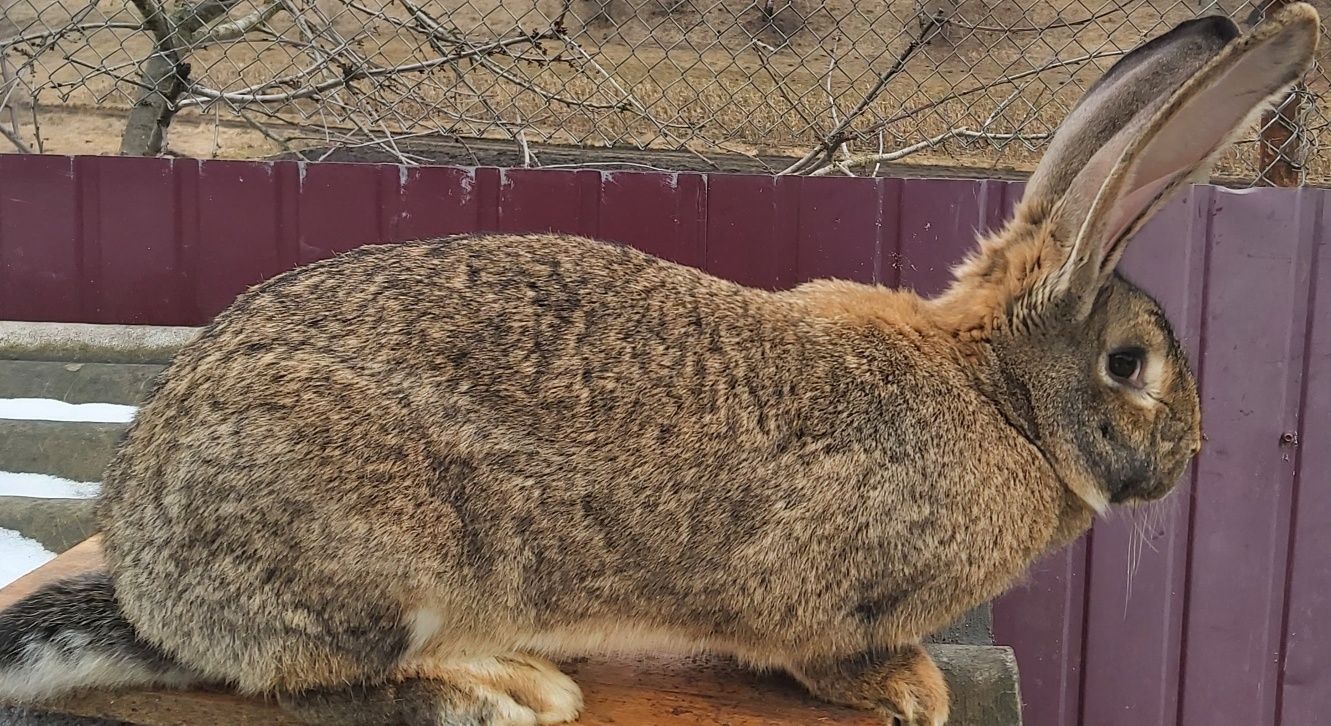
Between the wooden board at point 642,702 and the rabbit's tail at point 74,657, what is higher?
the rabbit's tail at point 74,657

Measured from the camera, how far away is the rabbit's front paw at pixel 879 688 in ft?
5.19

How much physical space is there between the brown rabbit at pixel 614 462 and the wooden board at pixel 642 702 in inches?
1.5

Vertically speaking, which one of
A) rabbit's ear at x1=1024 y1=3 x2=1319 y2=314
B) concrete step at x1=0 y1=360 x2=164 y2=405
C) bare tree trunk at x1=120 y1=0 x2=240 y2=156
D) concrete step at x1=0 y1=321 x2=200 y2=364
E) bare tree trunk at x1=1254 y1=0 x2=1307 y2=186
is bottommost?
concrete step at x1=0 y1=360 x2=164 y2=405

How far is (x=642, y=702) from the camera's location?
161 cm

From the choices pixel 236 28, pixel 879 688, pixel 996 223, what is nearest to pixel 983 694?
pixel 879 688

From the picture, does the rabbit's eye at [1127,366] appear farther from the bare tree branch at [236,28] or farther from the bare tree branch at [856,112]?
the bare tree branch at [236,28]

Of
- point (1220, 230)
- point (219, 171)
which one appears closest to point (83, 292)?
point (219, 171)

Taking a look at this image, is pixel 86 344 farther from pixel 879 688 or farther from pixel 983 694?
pixel 983 694

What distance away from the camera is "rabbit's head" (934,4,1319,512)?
1449 millimetres

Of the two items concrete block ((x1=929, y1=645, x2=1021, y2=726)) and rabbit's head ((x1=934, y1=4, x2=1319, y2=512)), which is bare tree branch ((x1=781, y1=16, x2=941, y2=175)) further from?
concrete block ((x1=929, y1=645, x2=1021, y2=726))

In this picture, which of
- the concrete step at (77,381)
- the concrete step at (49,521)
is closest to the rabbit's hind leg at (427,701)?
the concrete step at (49,521)

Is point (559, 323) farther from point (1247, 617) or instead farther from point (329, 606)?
point (1247, 617)

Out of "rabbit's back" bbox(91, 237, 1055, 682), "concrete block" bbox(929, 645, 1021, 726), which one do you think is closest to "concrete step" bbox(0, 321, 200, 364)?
"rabbit's back" bbox(91, 237, 1055, 682)

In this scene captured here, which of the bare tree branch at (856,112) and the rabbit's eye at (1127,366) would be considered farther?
the bare tree branch at (856,112)
